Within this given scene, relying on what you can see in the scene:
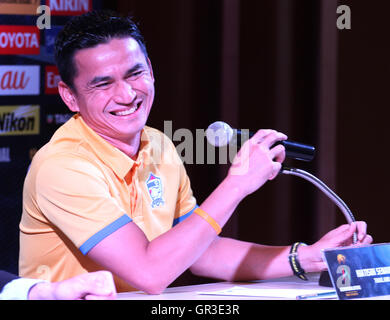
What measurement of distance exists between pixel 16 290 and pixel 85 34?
0.70 m

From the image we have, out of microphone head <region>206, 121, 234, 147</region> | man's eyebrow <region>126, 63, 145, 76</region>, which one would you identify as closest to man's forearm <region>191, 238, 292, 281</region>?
microphone head <region>206, 121, 234, 147</region>

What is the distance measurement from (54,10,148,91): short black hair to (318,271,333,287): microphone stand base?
774 mm

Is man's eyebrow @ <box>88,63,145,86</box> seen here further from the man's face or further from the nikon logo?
the nikon logo

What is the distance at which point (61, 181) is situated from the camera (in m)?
1.67

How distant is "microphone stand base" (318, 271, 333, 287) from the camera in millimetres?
1735

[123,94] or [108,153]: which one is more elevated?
[123,94]

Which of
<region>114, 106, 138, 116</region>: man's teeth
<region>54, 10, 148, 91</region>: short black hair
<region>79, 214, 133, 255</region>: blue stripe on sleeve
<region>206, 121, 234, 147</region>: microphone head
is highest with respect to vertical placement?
<region>54, 10, 148, 91</region>: short black hair

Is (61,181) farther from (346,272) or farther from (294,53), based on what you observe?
(294,53)

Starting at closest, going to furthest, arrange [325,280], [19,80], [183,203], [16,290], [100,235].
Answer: [16,290], [100,235], [325,280], [183,203], [19,80]

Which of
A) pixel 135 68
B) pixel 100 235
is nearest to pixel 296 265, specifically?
pixel 100 235

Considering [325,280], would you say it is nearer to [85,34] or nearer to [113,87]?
[113,87]

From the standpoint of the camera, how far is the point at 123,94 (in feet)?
5.85

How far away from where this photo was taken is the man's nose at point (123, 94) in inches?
70.2
